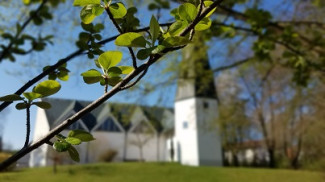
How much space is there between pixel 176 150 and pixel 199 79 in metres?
23.5

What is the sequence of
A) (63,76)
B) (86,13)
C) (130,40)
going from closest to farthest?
(130,40)
(86,13)
(63,76)

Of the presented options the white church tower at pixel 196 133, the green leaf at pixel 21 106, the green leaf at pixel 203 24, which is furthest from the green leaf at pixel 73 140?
the white church tower at pixel 196 133

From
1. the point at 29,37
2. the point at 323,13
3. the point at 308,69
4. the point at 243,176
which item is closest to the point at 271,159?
the point at 243,176

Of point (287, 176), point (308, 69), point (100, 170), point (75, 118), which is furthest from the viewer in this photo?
point (100, 170)

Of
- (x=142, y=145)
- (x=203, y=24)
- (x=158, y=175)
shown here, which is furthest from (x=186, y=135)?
(x=203, y=24)

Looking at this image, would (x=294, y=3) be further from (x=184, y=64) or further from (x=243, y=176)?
(x=243, y=176)

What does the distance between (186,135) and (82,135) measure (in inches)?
1072

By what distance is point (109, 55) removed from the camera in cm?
60

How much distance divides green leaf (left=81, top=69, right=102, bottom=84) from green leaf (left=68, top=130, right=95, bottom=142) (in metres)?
0.10

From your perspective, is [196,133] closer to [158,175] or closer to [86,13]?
[158,175]

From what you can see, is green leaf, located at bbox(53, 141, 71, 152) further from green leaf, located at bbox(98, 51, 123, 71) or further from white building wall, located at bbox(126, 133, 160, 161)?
white building wall, located at bbox(126, 133, 160, 161)

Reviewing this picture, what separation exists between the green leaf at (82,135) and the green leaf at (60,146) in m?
0.04

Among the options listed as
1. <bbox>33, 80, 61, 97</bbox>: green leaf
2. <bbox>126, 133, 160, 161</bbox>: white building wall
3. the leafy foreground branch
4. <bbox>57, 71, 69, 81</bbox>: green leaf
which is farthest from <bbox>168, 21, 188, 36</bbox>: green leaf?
<bbox>126, 133, 160, 161</bbox>: white building wall

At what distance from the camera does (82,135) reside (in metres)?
0.61
